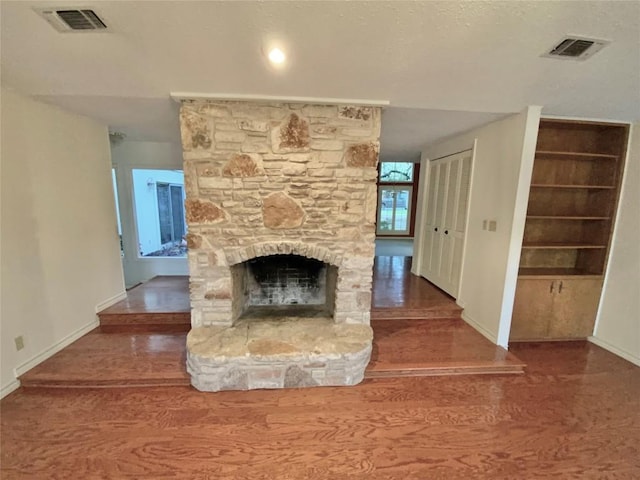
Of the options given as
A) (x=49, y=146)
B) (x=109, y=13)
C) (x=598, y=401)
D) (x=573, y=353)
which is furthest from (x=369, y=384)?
(x=49, y=146)

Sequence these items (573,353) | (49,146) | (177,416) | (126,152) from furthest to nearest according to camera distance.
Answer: (126,152) < (573,353) < (49,146) < (177,416)

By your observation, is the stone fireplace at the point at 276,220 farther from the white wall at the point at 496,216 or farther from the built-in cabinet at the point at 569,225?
the built-in cabinet at the point at 569,225

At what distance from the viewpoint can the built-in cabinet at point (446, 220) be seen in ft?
11.2

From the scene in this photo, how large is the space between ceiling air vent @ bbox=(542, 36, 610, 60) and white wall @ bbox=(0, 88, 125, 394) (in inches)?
153

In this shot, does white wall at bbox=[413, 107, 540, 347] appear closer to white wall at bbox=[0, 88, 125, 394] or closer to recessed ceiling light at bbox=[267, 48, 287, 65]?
recessed ceiling light at bbox=[267, 48, 287, 65]

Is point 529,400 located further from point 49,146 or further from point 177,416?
point 49,146

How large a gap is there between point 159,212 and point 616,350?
266 inches

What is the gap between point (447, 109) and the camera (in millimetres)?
2383

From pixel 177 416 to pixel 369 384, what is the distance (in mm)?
1473

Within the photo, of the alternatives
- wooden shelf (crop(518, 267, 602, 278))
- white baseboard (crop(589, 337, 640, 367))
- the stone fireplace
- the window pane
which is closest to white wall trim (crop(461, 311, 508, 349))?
wooden shelf (crop(518, 267, 602, 278))

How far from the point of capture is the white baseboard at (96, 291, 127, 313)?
119 inches

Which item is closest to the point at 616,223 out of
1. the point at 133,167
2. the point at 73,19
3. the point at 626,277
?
the point at 626,277

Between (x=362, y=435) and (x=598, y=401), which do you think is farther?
(x=598, y=401)

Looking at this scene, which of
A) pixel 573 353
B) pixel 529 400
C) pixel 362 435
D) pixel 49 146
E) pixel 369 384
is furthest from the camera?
pixel 573 353
